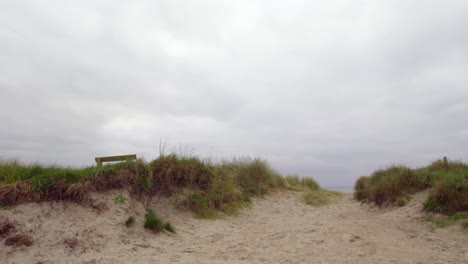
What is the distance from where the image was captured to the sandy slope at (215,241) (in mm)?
5445

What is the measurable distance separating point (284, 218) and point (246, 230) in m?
2.21

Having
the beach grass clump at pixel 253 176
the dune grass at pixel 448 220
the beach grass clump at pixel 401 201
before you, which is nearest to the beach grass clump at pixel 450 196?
the dune grass at pixel 448 220

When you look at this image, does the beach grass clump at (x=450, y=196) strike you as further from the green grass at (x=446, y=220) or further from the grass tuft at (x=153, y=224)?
the grass tuft at (x=153, y=224)

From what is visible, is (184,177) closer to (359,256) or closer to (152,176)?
(152,176)

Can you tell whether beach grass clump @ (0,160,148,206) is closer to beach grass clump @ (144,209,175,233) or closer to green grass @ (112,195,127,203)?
green grass @ (112,195,127,203)

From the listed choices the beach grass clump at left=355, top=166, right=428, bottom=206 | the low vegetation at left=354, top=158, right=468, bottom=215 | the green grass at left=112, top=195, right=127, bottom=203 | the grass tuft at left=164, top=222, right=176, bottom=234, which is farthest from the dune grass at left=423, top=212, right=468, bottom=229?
the green grass at left=112, top=195, right=127, bottom=203

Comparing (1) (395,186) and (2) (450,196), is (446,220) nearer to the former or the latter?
(2) (450,196)

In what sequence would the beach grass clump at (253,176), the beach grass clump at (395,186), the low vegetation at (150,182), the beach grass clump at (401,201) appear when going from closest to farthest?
1. the low vegetation at (150,182)
2. the beach grass clump at (401,201)
3. the beach grass clump at (395,186)
4. the beach grass clump at (253,176)

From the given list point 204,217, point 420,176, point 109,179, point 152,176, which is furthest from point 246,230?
point 420,176

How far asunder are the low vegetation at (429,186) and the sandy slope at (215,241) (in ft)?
2.15

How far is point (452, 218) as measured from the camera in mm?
7133

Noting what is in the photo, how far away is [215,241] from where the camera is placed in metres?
6.94

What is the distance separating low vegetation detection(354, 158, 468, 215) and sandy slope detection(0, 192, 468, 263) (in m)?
0.66

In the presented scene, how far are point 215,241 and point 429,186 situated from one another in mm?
6803
